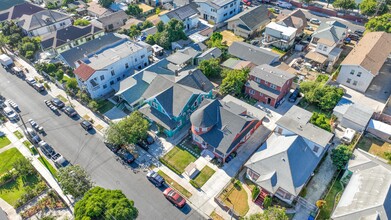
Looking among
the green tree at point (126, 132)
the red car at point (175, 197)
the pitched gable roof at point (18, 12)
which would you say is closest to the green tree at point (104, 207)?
the red car at point (175, 197)

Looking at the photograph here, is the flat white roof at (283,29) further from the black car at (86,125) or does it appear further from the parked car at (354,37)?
the black car at (86,125)

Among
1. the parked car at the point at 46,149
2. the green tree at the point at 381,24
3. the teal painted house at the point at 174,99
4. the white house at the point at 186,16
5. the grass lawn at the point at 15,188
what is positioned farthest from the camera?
the white house at the point at 186,16

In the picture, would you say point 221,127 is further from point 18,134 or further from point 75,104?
point 18,134

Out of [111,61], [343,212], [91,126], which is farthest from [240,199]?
[111,61]

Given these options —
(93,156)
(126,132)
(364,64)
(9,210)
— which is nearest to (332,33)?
(364,64)

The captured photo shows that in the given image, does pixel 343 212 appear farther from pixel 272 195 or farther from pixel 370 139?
pixel 370 139
